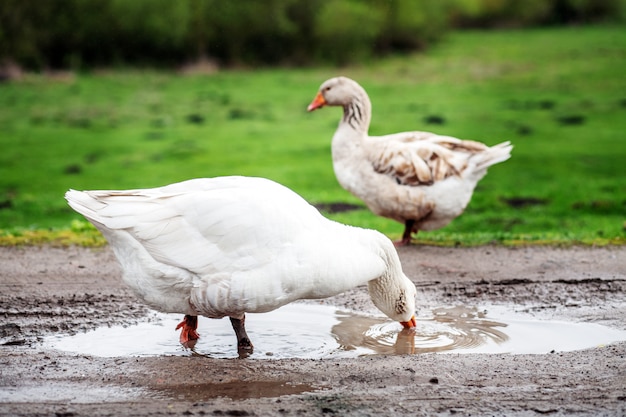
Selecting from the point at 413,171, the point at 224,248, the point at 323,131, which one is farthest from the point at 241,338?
the point at 323,131

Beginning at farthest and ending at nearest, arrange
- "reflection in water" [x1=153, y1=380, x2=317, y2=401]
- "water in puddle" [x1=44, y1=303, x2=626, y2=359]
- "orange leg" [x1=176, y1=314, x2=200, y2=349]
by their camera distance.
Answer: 1. "orange leg" [x1=176, y1=314, x2=200, y2=349]
2. "water in puddle" [x1=44, y1=303, x2=626, y2=359]
3. "reflection in water" [x1=153, y1=380, x2=317, y2=401]

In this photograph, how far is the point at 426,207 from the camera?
30.7 ft

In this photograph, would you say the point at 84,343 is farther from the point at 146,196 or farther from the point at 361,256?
the point at 361,256

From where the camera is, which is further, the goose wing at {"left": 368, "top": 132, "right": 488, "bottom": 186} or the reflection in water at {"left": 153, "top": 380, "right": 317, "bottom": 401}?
the goose wing at {"left": 368, "top": 132, "right": 488, "bottom": 186}

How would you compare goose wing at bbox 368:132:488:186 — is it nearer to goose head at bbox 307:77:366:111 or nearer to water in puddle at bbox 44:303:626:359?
goose head at bbox 307:77:366:111

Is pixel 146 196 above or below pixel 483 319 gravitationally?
above

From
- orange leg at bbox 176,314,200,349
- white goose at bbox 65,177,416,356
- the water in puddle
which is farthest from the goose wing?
orange leg at bbox 176,314,200,349

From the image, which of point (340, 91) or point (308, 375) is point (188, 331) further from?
point (340, 91)

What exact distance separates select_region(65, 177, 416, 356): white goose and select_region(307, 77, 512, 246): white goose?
3.16 metres

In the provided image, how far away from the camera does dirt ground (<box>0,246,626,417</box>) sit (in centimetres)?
511

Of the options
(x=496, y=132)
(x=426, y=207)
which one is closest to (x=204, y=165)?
(x=496, y=132)

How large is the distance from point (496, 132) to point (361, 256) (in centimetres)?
1335

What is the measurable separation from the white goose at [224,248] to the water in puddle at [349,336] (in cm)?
56

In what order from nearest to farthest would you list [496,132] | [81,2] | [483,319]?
1. [483,319]
2. [496,132]
3. [81,2]
